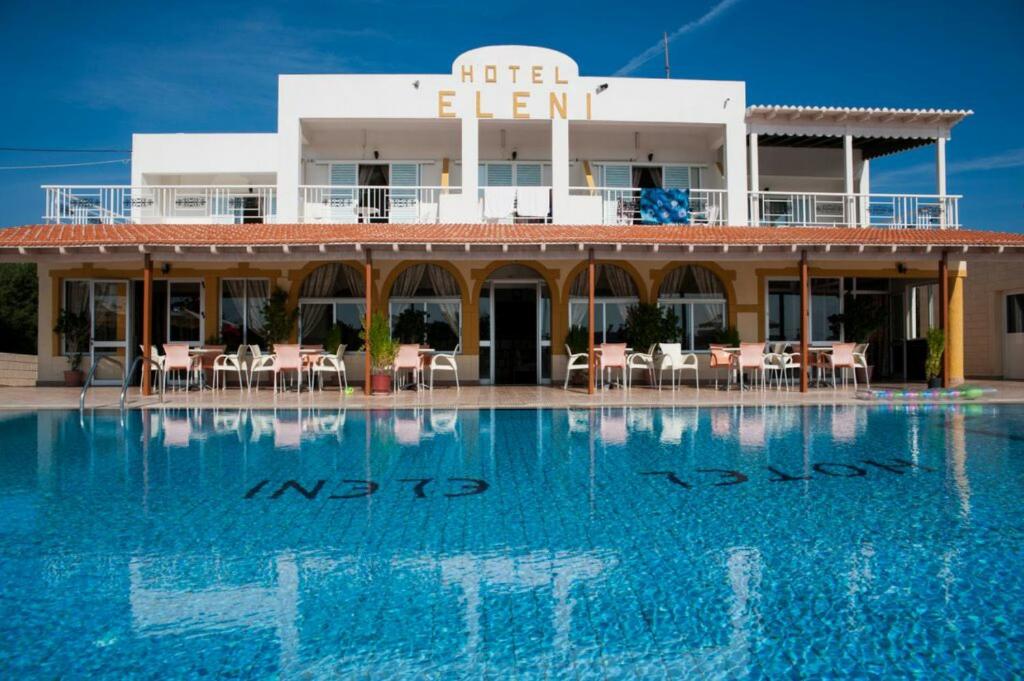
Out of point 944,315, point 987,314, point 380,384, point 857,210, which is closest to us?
point 380,384

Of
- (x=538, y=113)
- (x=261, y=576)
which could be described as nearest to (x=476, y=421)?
(x=261, y=576)

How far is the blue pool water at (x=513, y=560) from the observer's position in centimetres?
316

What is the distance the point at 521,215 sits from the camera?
16.8m

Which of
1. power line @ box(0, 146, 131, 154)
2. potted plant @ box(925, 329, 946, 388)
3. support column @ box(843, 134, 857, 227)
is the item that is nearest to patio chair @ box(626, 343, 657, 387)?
potted plant @ box(925, 329, 946, 388)

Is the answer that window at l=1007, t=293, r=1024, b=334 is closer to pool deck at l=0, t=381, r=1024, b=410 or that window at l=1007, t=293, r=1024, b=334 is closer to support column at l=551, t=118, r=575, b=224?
pool deck at l=0, t=381, r=1024, b=410

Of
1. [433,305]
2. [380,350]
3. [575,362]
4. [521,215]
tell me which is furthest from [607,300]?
[380,350]

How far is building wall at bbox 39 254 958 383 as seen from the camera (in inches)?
643

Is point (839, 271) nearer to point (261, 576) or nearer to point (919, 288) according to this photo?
point (919, 288)

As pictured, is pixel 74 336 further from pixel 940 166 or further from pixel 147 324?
pixel 940 166

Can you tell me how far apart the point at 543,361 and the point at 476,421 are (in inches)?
258

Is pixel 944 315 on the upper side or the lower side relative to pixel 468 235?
lower

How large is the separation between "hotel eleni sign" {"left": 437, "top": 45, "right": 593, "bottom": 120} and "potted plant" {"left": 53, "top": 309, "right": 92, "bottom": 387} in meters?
9.18

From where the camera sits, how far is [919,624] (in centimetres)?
343

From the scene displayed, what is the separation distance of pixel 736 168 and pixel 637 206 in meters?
2.46
